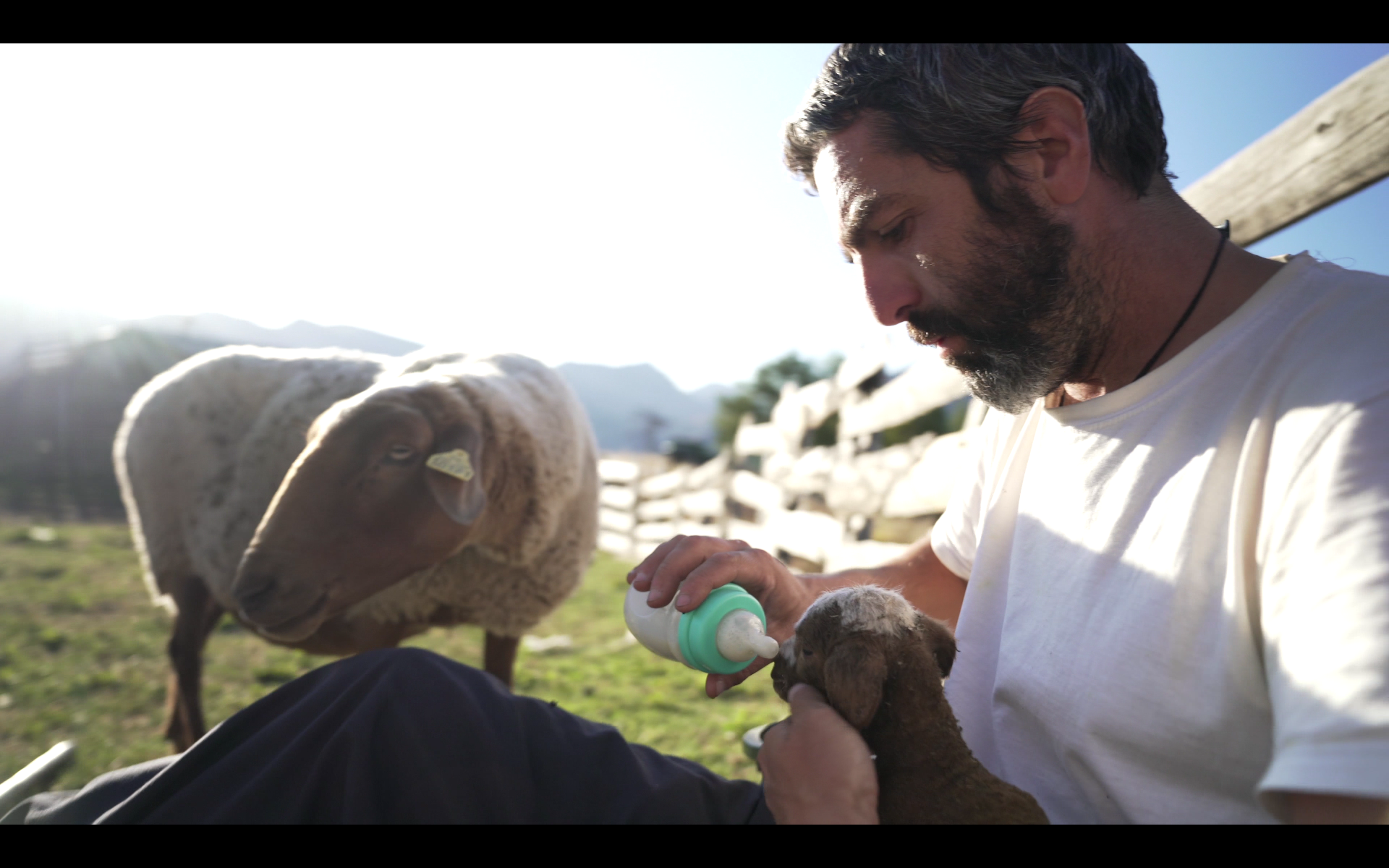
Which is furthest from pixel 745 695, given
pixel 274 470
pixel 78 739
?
pixel 78 739

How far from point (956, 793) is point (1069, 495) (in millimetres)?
686

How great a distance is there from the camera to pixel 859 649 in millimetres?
1196

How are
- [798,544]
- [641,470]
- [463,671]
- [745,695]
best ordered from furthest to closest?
[641,470] < [798,544] < [745,695] < [463,671]

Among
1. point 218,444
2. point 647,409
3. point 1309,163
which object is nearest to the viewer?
point 1309,163

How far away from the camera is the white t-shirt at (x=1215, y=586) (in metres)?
0.92

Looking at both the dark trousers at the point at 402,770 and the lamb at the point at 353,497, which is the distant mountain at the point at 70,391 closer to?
the lamb at the point at 353,497

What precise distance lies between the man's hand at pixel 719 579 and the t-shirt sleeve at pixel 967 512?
18.1 inches

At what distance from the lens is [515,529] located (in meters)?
3.48

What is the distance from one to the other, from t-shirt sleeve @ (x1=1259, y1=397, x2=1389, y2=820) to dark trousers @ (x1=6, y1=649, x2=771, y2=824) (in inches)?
35.2

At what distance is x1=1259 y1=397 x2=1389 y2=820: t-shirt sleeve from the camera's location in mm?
853

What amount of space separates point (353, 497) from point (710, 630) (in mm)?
1968

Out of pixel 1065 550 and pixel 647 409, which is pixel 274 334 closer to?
pixel 1065 550

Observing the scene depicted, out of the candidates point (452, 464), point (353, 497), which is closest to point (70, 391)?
point (353, 497)
